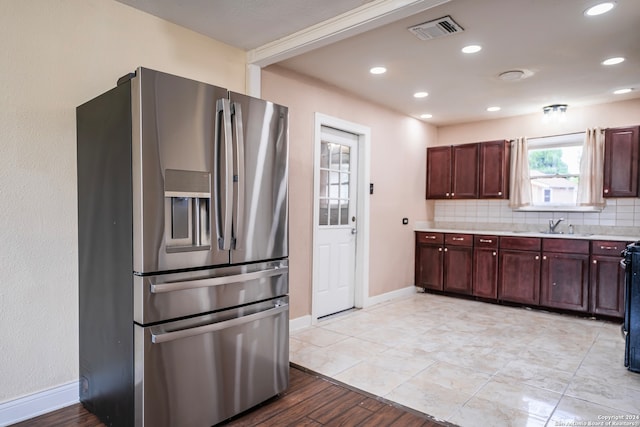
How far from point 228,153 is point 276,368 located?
52.7 inches

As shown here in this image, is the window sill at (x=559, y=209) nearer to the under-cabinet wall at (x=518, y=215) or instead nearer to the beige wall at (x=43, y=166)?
the under-cabinet wall at (x=518, y=215)

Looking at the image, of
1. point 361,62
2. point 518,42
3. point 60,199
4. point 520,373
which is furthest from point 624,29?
point 60,199

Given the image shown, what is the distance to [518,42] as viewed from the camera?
3.05 meters

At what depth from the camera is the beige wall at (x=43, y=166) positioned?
214cm

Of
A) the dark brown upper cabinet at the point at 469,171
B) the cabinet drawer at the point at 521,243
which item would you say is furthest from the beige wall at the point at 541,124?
the cabinet drawer at the point at 521,243

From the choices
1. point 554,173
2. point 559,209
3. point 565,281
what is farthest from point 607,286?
point 554,173

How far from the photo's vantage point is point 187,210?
202cm

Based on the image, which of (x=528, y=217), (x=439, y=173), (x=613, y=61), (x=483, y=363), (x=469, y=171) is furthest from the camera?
(x=439, y=173)

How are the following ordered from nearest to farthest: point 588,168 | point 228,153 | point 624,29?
point 228,153 < point 624,29 < point 588,168

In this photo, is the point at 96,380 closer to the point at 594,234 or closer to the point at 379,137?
the point at 379,137

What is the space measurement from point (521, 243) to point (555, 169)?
45.4 inches

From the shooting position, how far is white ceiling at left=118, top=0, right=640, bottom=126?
99.3 inches

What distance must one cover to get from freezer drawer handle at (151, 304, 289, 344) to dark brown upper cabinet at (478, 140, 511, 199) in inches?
156

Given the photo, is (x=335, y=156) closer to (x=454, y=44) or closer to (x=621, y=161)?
(x=454, y=44)
